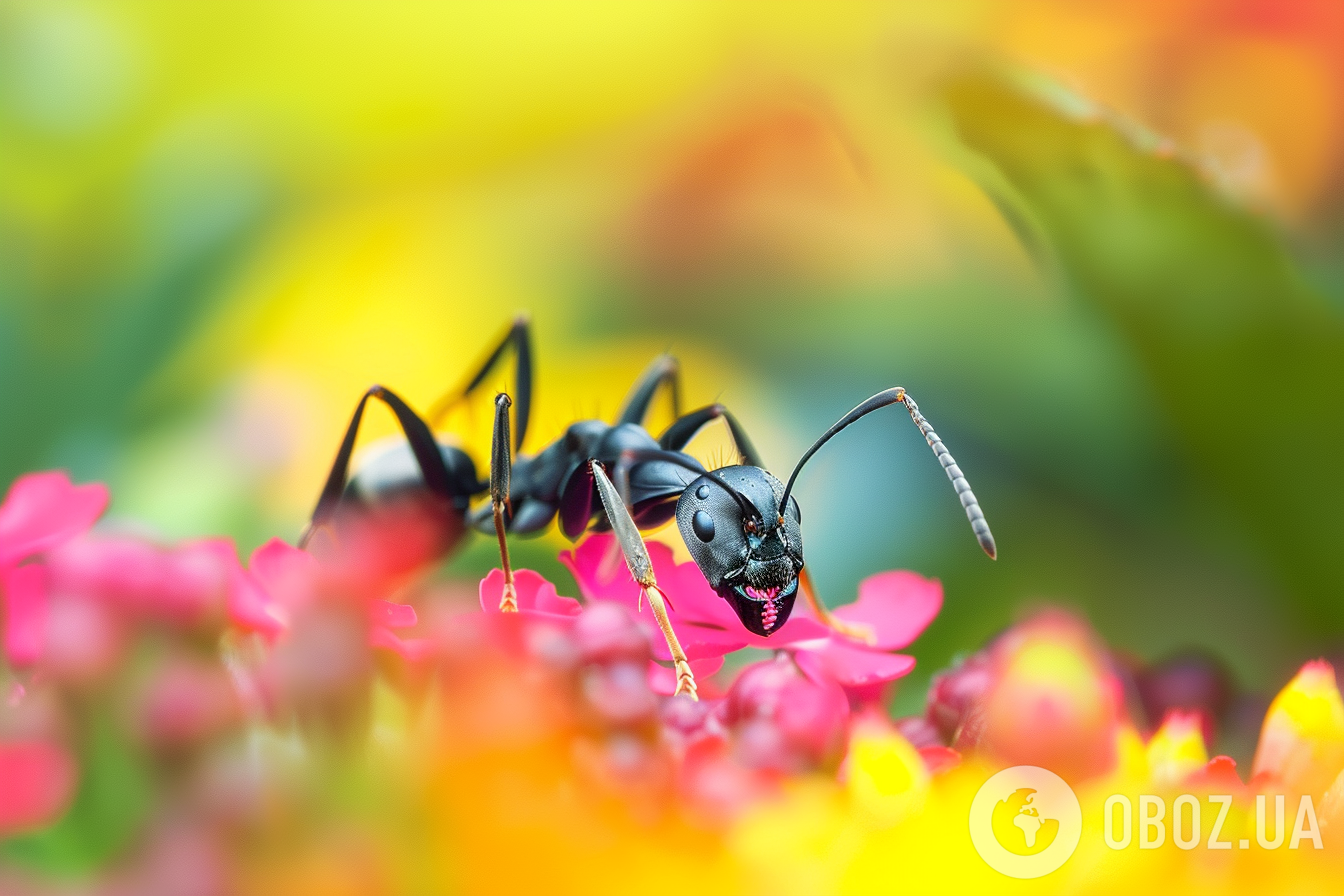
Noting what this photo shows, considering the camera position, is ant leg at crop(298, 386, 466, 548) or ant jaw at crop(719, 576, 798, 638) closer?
ant jaw at crop(719, 576, 798, 638)

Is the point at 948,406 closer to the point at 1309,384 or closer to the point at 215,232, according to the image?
the point at 1309,384

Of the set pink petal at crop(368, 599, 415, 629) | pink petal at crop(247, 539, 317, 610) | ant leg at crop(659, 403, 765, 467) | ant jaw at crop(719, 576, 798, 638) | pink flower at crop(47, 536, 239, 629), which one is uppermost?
pink flower at crop(47, 536, 239, 629)

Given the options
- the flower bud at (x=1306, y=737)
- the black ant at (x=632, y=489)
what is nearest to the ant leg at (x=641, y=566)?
the black ant at (x=632, y=489)

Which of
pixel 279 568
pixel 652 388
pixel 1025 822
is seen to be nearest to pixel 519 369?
pixel 652 388

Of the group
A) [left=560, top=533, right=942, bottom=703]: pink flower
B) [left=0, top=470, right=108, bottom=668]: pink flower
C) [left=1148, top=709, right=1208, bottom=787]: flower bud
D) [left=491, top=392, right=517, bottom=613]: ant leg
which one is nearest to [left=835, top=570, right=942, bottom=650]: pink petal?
[left=560, top=533, right=942, bottom=703]: pink flower

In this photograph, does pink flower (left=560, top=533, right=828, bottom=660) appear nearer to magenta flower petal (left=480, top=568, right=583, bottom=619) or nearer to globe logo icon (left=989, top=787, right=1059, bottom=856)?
magenta flower petal (left=480, top=568, right=583, bottom=619)

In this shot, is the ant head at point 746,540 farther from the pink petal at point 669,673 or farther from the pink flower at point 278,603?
Answer: the pink flower at point 278,603
